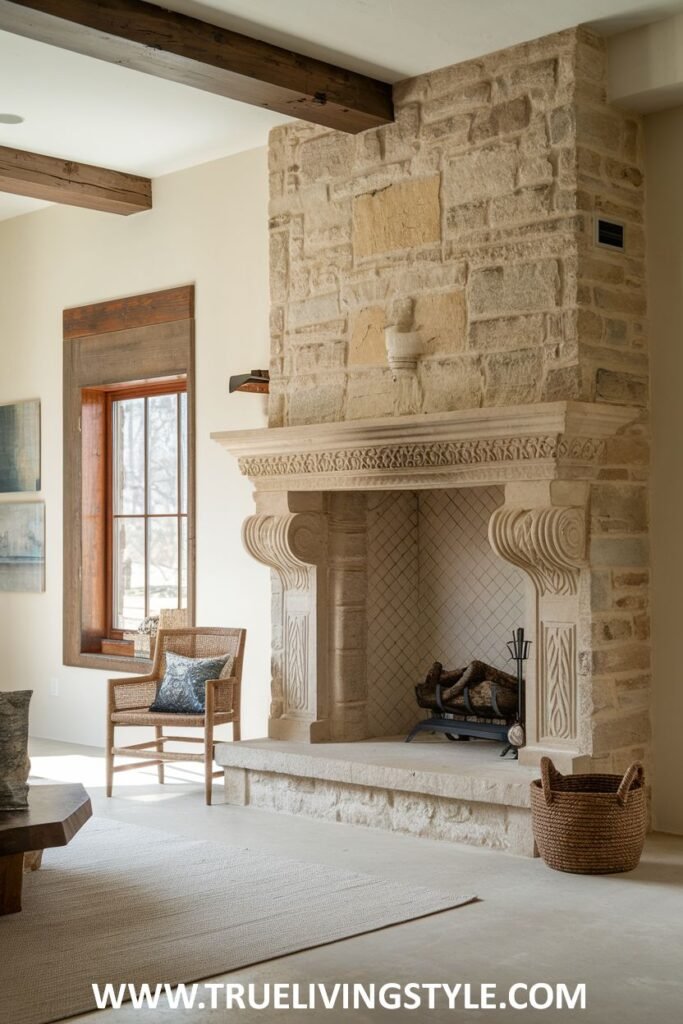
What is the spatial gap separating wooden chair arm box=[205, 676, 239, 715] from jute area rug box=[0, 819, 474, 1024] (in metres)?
0.90

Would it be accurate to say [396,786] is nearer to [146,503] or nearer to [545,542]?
[545,542]

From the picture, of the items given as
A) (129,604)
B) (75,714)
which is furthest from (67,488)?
(75,714)

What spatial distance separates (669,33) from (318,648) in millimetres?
3123

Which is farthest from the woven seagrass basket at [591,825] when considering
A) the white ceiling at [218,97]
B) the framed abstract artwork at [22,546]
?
the framed abstract artwork at [22,546]

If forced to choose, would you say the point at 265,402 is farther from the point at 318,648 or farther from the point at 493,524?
the point at 493,524

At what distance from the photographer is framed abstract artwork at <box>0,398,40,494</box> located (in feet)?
28.1

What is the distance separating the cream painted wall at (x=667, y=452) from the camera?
5477mm

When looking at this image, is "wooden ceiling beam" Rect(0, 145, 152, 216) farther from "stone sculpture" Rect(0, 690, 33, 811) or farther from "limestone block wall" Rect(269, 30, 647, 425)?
"stone sculpture" Rect(0, 690, 33, 811)

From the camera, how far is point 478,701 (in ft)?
19.3

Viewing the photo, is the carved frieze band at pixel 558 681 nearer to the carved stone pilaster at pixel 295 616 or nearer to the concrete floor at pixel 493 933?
the concrete floor at pixel 493 933

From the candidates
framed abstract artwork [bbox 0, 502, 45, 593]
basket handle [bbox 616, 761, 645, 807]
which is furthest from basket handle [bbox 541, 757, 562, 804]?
framed abstract artwork [bbox 0, 502, 45, 593]

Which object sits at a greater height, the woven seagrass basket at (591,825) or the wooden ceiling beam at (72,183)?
the wooden ceiling beam at (72,183)

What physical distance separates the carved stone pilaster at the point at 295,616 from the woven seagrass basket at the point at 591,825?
161 centimetres
